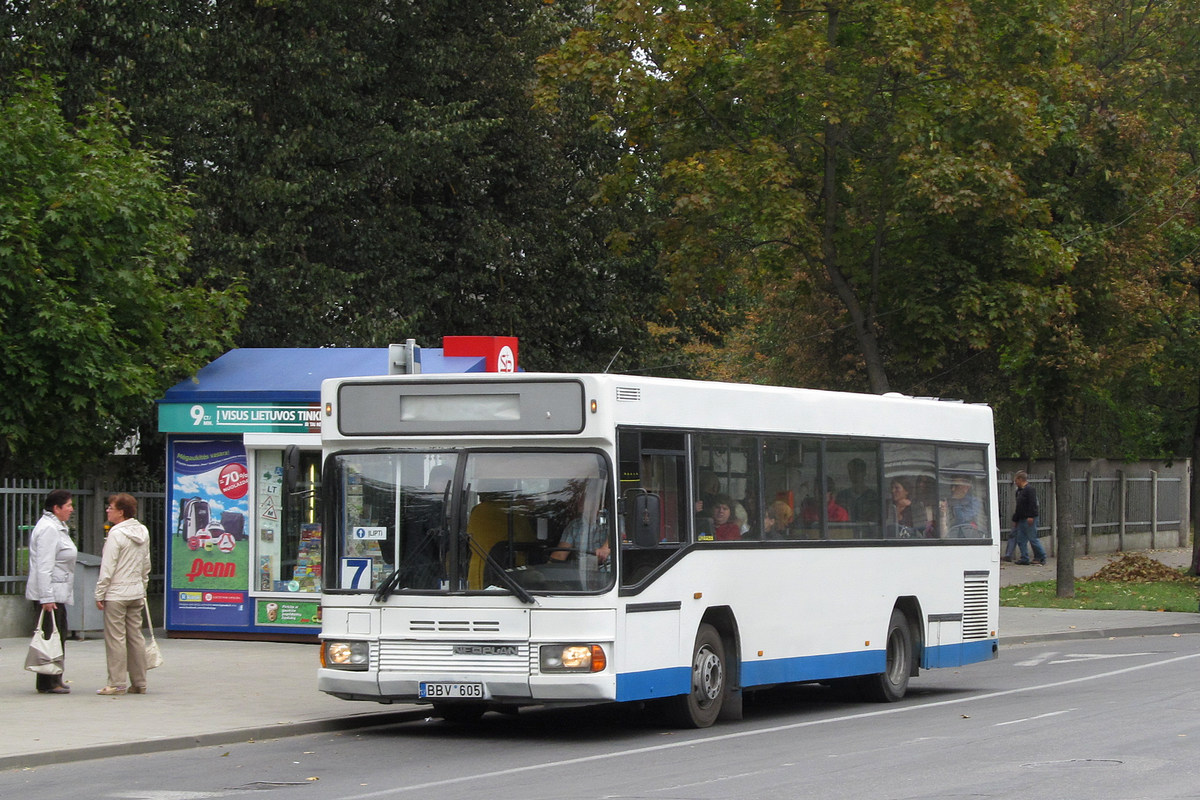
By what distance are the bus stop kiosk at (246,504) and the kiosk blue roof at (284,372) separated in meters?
0.02

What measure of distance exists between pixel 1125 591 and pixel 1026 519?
579 centimetres

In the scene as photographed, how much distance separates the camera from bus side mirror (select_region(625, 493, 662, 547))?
11812mm

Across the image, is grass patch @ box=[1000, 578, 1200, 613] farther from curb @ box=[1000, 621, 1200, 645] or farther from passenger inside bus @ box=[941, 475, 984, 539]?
passenger inside bus @ box=[941, 475, 984, 539]

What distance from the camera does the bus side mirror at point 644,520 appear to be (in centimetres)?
1181

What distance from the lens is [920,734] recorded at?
1246 cm

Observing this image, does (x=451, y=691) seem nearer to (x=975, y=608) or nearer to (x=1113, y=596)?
(x=975, y=608)

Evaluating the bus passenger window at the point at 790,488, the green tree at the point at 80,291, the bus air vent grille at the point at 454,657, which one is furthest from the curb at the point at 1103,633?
the bus air vent grille at the point at 454,657

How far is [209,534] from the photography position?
19.6m

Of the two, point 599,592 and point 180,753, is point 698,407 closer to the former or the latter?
point 599,592

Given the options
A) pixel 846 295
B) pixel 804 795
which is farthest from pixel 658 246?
pixel 804 795

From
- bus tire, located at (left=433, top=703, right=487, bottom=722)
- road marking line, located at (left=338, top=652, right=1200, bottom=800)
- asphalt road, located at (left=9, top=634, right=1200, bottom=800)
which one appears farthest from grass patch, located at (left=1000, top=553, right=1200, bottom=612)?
bus tire, located at (left=433, top=703, right=487, bottom=722)

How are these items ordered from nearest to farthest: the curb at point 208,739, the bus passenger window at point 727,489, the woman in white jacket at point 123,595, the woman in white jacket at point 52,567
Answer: the curb at point 208,739 → the bus passenger window at point 727,489 → the woman in white jacket at point 123,595 → the woman in white jacket at point 52,567

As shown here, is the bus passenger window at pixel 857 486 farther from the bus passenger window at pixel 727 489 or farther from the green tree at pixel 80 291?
the green tree at pixel 80 291

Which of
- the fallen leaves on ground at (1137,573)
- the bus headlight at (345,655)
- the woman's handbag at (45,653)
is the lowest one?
the fallen leaves on ground at (1137,573)
